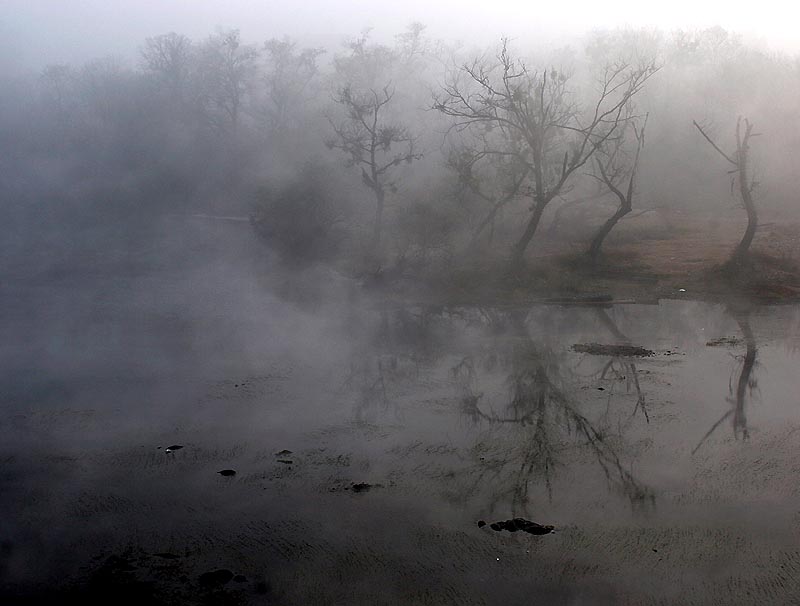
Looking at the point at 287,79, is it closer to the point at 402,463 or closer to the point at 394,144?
the point at 394,144

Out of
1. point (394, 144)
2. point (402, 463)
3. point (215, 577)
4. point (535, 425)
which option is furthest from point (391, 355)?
point (394, 144)

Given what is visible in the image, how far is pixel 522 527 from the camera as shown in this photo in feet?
16.9

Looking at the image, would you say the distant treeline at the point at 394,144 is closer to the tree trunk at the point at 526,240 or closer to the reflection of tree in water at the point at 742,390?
the tree trunk at the point at 526,240

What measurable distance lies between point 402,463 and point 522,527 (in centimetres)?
134

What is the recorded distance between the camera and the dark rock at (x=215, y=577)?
459 centimetres

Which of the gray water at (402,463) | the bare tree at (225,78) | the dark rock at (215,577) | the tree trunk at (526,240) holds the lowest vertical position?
the dark rock at (215,577)

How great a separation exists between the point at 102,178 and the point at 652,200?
19312 mm

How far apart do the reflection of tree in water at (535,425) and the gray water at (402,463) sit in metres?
0.03

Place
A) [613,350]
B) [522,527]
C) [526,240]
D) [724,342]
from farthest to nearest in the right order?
1. [526,240]
2. [724,342]
3. [613,350]
4. [522,527]

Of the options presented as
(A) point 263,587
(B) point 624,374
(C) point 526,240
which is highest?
(C) point 526,240

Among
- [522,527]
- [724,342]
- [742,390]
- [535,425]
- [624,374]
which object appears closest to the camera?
[522,527]

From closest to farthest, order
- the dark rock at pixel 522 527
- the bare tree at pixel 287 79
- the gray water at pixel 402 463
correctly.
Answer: the gray water at pixel 402 463, the dark rock at pixel 522 527, the bare tree at pixel 287 79

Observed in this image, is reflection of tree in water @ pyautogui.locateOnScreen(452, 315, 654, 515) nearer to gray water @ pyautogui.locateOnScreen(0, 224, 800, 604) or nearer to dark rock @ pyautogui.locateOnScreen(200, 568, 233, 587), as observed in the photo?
gray water @ pyautogui.locateOnScreen(0, 224, 800, 604)

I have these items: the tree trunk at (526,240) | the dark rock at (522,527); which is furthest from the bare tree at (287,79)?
the dark rock at (522,527)
